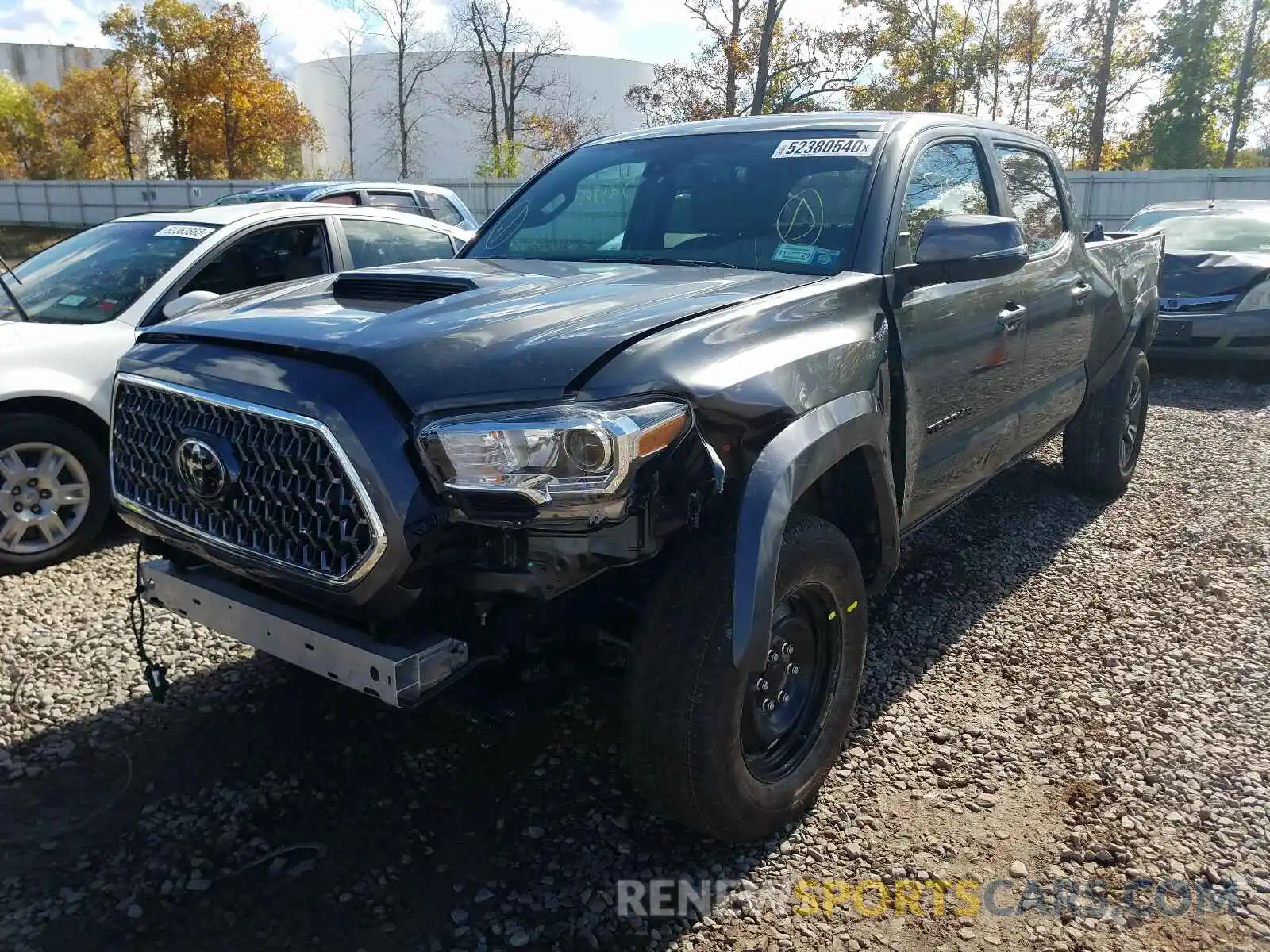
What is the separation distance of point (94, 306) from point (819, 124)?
12.4ft

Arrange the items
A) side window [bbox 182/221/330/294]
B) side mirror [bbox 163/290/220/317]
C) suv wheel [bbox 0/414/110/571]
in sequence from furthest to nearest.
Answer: side window [bbox 182/221/330/294] < suv wheel [bbox 0/414/110/571] < side mirror [bbox 163/290/220/317]

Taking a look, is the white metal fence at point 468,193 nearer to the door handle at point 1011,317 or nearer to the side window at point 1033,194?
the side window at point 1033,194

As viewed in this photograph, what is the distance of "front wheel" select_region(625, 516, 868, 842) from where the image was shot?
2.38m

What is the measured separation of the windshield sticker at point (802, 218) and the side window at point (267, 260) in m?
3.26

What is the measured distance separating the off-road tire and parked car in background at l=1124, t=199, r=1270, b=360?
3.93 meters

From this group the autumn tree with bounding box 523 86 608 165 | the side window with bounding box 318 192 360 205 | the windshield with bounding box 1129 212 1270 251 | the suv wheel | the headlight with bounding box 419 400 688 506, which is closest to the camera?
the headlight with bounding box 419 400 688 506

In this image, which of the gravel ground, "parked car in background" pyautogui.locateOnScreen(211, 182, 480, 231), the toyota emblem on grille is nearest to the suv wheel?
the gravel ground

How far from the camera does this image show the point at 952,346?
3.48 m

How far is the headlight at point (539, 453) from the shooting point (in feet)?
7.04

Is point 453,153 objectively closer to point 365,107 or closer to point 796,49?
point 365,107

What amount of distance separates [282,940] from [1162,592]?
3.96 metres

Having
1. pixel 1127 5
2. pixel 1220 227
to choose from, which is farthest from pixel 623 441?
pixel 1127 5

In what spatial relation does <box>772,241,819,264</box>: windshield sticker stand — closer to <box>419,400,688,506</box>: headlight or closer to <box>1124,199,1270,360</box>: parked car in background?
<box>419,400,688,506</box>: headlight

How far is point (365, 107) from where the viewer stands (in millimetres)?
59125
